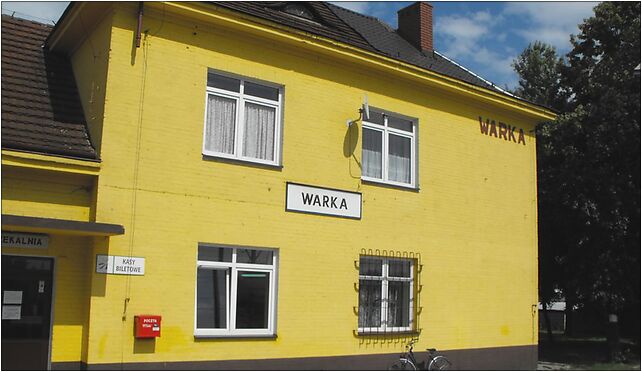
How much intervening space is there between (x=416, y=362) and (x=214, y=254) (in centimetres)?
477

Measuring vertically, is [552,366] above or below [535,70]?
below

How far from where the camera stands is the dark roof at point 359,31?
47.2 ft

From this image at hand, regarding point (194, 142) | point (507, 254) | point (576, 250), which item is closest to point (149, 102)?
point (194, 142)

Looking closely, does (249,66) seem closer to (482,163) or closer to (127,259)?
(127,259)

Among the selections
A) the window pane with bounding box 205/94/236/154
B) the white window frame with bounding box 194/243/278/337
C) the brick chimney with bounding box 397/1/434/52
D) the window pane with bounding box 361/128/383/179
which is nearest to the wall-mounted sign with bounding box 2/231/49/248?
the white window frame with bounding box 194/243/278/337

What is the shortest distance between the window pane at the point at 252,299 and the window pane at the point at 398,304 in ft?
9.72

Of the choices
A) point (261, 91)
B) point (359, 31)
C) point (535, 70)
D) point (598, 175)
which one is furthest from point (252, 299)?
point (535, 70)

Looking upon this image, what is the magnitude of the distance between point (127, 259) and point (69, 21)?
4.45 m

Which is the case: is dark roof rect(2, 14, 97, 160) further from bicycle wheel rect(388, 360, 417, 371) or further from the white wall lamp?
bicycle wheel rect(388, 360, 417, 371)

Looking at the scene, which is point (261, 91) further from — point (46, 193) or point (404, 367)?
point (404, 367)

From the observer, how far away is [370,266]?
560 inches

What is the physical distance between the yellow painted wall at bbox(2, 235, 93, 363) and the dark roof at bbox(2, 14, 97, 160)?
144 centimetres

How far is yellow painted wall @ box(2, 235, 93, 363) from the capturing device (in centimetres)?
1094

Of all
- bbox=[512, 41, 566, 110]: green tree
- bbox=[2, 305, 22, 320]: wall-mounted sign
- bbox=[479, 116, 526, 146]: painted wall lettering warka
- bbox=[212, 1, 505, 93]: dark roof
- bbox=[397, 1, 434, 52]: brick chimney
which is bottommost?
bbox=[2, 305, 22, 320]: wall-mounted sign
